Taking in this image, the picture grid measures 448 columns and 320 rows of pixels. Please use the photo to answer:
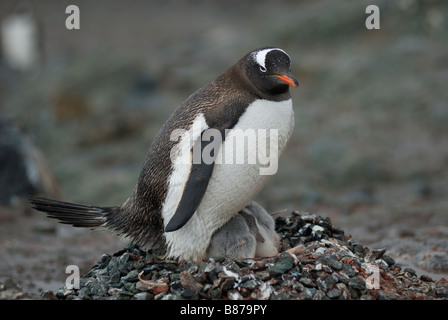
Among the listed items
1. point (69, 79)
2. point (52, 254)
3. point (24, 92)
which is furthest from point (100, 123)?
point (52, 254)

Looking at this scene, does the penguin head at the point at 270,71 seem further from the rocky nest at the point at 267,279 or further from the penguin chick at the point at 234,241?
the rocky nest at the point at 267,279

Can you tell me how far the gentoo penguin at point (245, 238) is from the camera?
3709 mm

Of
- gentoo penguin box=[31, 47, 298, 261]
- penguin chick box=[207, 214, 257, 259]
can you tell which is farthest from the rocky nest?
gentoo penguin box=[31, 47, 298, 261]

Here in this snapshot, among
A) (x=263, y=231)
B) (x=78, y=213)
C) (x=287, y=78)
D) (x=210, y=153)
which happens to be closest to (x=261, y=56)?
(x=287, y=78)

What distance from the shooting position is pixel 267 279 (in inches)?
138

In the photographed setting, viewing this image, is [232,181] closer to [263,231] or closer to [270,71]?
[263,231]

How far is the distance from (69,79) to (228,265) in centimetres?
1053

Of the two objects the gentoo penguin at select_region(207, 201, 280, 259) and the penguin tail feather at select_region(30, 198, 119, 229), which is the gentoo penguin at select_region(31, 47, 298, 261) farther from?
the penguin tail feather at select_region(30, 198, 119, 229)

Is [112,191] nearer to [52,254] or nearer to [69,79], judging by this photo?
[52,254]

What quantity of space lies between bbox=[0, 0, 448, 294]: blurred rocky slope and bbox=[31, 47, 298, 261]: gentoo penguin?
1.84m

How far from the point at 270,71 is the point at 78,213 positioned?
1664 mm

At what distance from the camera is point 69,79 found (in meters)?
13.2

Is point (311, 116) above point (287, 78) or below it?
below
